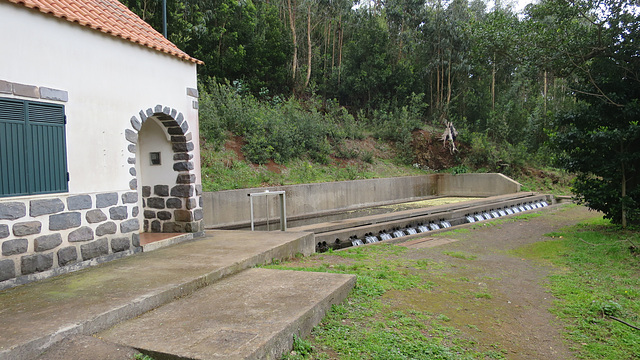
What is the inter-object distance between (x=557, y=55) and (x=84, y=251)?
999cm

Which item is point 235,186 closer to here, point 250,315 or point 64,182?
point 64,182

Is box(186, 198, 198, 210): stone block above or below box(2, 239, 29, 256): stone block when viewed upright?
above

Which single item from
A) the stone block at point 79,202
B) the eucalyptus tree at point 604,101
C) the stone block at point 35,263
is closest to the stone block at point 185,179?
the stone block at point 79,202

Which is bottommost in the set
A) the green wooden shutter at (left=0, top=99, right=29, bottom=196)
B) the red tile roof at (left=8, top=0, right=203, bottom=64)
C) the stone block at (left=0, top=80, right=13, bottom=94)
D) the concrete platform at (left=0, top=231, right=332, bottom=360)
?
the concrete platform at (left=0, top=231, right=332, bottom=360)

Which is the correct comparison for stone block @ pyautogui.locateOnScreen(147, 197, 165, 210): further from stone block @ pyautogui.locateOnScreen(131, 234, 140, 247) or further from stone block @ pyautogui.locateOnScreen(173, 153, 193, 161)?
stone block @ pyautogui.locateOnScreen(131, 234, 140, 247)

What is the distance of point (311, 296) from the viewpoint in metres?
4.05

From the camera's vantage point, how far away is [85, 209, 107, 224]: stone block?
5098 millimetres

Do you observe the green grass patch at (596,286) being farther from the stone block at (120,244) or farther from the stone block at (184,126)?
the stone block at (184,126)

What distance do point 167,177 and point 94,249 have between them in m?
2.20

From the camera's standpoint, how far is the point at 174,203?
7.11 m

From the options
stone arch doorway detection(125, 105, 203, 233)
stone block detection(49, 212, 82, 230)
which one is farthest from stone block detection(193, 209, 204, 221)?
stone block detection(49, 212, 82, 230)

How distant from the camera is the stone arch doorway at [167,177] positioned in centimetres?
695

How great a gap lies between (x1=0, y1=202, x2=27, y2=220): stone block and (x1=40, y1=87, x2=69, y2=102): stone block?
124 cm

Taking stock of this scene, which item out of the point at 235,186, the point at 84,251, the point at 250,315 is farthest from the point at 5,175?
the point at 235,186
